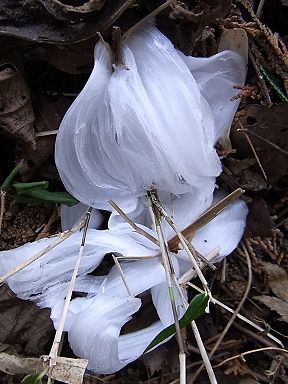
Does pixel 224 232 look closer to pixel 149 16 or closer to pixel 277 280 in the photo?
pixel 277 280

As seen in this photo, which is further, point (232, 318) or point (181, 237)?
point (232, 318)

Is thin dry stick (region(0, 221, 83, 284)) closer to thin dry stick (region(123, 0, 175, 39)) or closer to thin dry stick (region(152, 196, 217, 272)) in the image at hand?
thin dry stick (region(152, 196, 217, 272))

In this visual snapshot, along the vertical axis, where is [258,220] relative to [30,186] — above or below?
below

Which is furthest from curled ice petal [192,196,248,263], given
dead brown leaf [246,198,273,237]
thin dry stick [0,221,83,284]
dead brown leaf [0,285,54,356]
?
dead brown leaf [0,285,54,356]

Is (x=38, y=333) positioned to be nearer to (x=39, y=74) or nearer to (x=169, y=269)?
(x=169, y=269)

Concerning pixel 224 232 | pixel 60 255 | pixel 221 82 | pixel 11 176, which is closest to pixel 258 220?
pixel 224 232

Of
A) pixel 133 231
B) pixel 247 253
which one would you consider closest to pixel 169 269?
pixel 133 231

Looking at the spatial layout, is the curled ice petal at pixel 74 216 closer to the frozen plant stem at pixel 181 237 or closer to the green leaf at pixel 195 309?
the frozen plant stem at pixel 181 237
